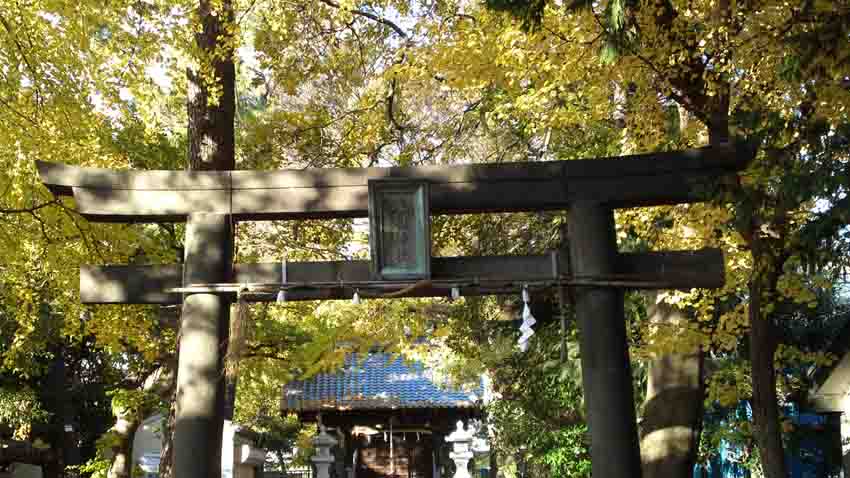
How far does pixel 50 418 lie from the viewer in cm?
2125

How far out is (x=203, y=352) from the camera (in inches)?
274

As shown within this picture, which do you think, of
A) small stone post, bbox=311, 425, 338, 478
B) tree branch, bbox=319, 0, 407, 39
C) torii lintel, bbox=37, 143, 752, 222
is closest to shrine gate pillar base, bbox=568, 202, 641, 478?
torii lintel, bbox=37, 143, 752, 222

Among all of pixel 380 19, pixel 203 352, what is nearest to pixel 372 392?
pixel 380 19

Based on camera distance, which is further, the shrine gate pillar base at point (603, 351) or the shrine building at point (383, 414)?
the shrine building at point (383, 414)

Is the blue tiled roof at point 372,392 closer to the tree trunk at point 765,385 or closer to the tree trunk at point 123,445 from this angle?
the tree trunk at point 123,445

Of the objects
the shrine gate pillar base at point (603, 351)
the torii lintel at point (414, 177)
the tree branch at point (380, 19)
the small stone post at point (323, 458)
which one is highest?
the tree branch at point (380, 19)

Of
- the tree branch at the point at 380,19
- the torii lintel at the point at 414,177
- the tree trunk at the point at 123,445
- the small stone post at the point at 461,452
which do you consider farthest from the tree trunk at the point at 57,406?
the torii lintel at the point at 414,177

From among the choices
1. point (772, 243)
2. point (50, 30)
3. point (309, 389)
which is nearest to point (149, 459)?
point (309, 389)

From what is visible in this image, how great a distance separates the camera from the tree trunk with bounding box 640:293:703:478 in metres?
9.77

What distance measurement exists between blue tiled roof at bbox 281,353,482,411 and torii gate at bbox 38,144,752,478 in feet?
39.2

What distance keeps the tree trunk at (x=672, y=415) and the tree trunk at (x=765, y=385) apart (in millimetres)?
1544

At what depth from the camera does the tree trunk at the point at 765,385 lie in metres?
8.13

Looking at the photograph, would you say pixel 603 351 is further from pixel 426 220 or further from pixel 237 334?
pixel 237 334

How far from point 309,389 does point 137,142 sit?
281 inches
